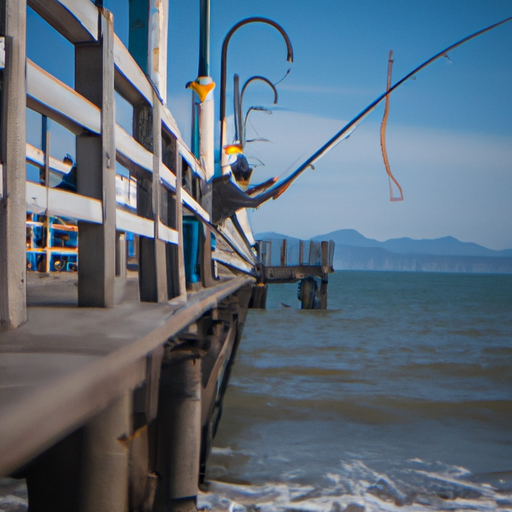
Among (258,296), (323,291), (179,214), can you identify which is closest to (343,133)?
(179,214)

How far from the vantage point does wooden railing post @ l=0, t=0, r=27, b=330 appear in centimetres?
187

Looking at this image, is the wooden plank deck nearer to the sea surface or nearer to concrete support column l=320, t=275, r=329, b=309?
the sea surface

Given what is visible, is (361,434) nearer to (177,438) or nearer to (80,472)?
(177,438)

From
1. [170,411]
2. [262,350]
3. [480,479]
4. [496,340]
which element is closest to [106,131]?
[170,411]

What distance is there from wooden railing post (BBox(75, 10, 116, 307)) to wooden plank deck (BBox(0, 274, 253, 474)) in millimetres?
270

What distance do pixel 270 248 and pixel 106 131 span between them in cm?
2764

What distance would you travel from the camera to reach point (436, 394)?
1053 cm

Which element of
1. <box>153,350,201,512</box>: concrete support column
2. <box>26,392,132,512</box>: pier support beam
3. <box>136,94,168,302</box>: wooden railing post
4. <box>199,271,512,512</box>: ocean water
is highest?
<box>136,94,168,302</box>: wooden railing post

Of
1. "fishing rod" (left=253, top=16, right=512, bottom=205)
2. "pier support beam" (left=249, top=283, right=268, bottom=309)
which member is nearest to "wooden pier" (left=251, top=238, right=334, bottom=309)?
"pier support beam" (left=249, top=283, right=268, bottom=309)

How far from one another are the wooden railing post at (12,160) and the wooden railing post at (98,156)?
669mm

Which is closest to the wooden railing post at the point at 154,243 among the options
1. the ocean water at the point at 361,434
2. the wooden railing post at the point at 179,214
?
the wooden railing post at the point at 179,214

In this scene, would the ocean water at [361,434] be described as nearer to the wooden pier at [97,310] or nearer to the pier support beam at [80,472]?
the wooden pier at [97,310]

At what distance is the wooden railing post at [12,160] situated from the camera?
1.87 m

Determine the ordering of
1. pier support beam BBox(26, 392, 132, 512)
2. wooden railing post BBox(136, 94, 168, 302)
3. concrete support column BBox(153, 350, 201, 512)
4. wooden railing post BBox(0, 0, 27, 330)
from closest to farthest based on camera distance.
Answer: pier support beam BBox(26, 392, 132, 512), wooden railing post BBox(0, 0, 27, 330), concrete support column BBox(153, 350, 201, 512), wooden railing post BBox(136, 94, 168, 302)
